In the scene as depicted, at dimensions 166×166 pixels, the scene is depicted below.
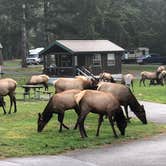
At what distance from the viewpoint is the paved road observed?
13086mm

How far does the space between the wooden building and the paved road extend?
3567 centimetres

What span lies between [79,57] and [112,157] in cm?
3952

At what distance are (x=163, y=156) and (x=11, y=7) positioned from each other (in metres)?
59.8

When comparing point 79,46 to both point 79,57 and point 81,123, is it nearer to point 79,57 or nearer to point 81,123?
point 79,57

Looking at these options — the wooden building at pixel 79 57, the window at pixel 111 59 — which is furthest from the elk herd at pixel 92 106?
the window at pixel 111 59

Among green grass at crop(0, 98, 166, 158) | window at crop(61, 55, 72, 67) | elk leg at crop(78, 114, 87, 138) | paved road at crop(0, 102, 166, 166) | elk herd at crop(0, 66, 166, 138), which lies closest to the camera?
paved road at crop(0, 102, 166, 166)

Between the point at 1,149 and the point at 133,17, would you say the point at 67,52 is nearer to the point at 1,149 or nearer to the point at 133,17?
the point at 133,17

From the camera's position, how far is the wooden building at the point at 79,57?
52.2 m

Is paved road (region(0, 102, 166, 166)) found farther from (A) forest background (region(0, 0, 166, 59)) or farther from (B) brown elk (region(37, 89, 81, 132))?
(A) forest background (region(0, 0, 166, 59))

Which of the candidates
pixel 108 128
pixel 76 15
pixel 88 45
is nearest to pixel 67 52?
pixel 88 45

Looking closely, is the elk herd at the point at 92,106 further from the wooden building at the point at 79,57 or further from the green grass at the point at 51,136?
the wooden building at the point at 79,57

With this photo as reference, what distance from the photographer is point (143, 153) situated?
14414mm

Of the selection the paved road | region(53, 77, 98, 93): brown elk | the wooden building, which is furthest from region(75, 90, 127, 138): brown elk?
the wooden building

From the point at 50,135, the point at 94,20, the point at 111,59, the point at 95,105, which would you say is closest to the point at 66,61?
the point at 111,59
